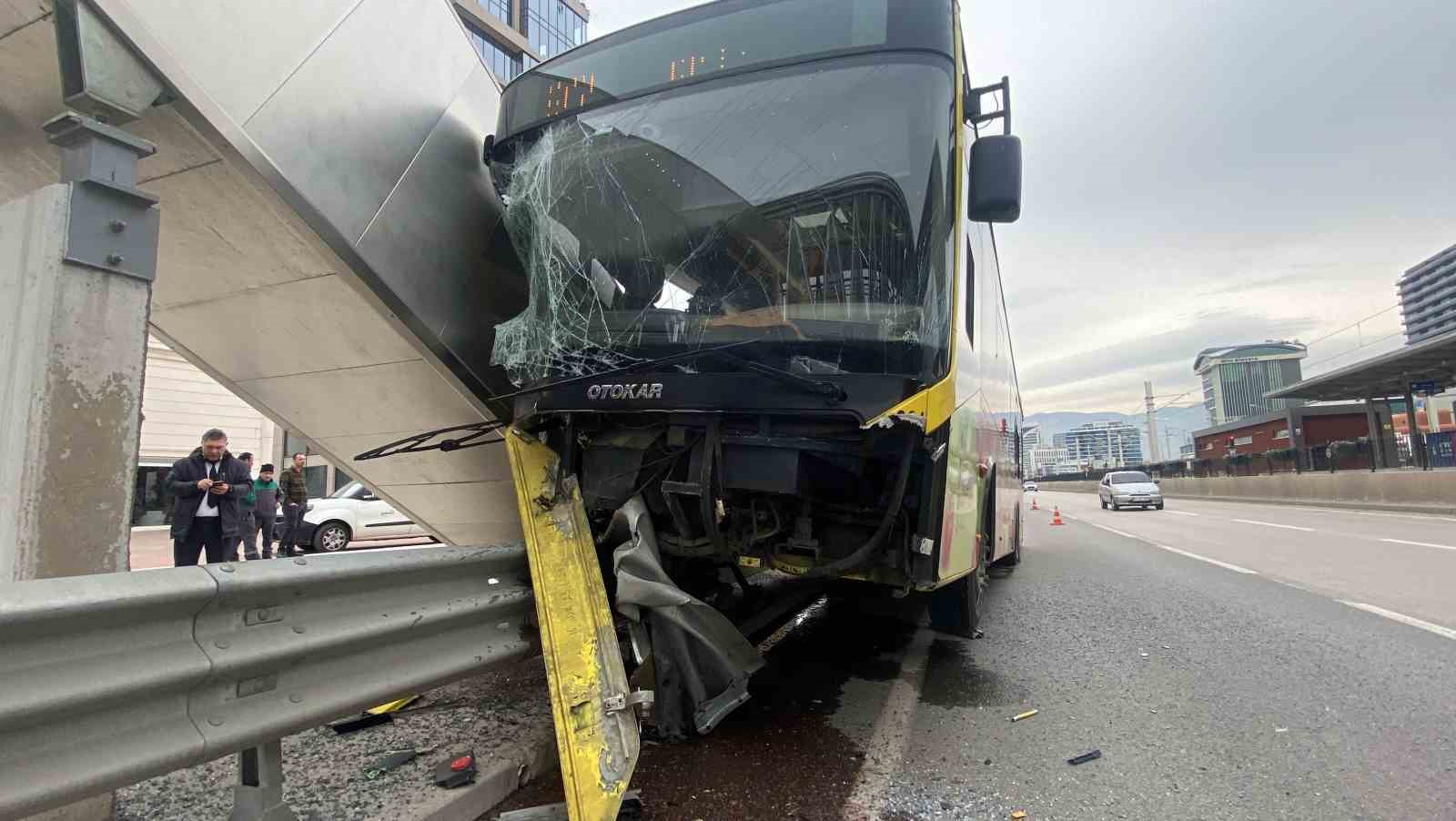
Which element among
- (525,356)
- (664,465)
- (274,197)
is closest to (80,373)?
(274,197)

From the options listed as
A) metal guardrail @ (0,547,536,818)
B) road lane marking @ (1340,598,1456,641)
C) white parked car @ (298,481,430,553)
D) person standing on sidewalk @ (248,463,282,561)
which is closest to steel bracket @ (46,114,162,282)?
metal guardrail @ (0,547,536,818)

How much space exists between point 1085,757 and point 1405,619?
4.42m

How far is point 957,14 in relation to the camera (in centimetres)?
321

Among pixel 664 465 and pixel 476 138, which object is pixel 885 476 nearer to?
pixel 664 465

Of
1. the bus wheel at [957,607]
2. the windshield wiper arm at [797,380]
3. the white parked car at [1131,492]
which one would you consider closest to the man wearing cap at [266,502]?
the bus wheel at [957,607]

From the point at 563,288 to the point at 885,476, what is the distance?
1.70 m

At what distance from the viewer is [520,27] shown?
39.0 m

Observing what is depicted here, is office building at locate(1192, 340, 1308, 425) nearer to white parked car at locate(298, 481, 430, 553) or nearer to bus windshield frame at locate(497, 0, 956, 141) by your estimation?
white parked car at locate(298, 481, 430, 553)

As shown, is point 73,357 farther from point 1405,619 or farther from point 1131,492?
point 1131,492

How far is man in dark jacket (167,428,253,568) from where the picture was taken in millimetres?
6059

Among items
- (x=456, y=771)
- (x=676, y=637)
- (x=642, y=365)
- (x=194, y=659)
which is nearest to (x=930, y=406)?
(x=642, y=365)

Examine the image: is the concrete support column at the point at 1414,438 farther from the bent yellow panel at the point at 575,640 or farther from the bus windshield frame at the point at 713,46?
the bent yellow panel at the point at 575,640

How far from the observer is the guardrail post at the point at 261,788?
1.97 meters

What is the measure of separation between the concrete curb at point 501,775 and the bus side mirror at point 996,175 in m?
3.00
